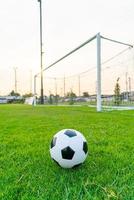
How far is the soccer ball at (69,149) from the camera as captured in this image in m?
2.86

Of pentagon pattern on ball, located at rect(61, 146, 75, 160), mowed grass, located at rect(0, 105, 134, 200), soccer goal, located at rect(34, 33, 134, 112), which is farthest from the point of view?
soccer goal, located at rect(34, 33, 134, 112)

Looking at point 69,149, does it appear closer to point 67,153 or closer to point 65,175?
point 67,153

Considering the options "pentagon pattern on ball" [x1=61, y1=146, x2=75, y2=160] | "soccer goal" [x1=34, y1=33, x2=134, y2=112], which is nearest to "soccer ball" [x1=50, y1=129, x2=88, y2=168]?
"pentagon pattern on ball" [x1=61, y1=146, x2=75, y2=160]

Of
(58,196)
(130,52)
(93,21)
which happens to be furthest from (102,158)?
(93,21)

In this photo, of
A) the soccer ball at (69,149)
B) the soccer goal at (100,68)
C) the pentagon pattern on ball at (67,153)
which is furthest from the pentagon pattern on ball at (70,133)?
the soccer goal at (100,68)

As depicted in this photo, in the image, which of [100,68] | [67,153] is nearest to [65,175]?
[67,153]

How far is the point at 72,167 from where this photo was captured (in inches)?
114

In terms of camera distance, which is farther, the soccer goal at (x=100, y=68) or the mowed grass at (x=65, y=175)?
the soccer goal at (x=100, y=68)

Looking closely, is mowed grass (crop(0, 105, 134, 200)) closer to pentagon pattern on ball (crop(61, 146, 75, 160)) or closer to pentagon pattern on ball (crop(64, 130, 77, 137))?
pentagon pattern on ball (crop(61, 146, 75, 160))

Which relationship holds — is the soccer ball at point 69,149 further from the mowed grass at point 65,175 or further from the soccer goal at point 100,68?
the soccer goal at point 100,68

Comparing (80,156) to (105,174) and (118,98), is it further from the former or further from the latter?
(118,98)

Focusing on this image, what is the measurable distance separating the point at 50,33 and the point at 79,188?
111ft

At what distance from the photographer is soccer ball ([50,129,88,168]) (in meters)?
2.86

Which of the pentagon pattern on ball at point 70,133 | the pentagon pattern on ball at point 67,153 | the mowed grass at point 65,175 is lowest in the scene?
the mowed grass at point 65,175
